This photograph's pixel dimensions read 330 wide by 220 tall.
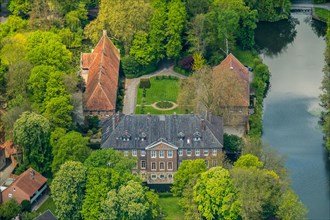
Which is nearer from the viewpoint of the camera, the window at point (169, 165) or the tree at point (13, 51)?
the window at point (169, 165)

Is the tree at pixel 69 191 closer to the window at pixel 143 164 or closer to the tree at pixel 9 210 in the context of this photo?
the tree at pixel 9 210

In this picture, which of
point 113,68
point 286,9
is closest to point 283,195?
point 113,68

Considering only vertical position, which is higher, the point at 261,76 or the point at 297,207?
the point at 261,76

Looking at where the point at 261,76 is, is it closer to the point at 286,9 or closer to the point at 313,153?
the point at 313,153

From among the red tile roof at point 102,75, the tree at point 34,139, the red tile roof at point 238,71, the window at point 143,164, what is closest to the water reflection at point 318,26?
the red tile roof at point 238,71

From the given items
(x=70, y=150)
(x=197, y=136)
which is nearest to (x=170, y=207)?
(x=197, y=136)

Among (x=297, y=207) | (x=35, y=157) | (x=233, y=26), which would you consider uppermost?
(x=233, y=26)
